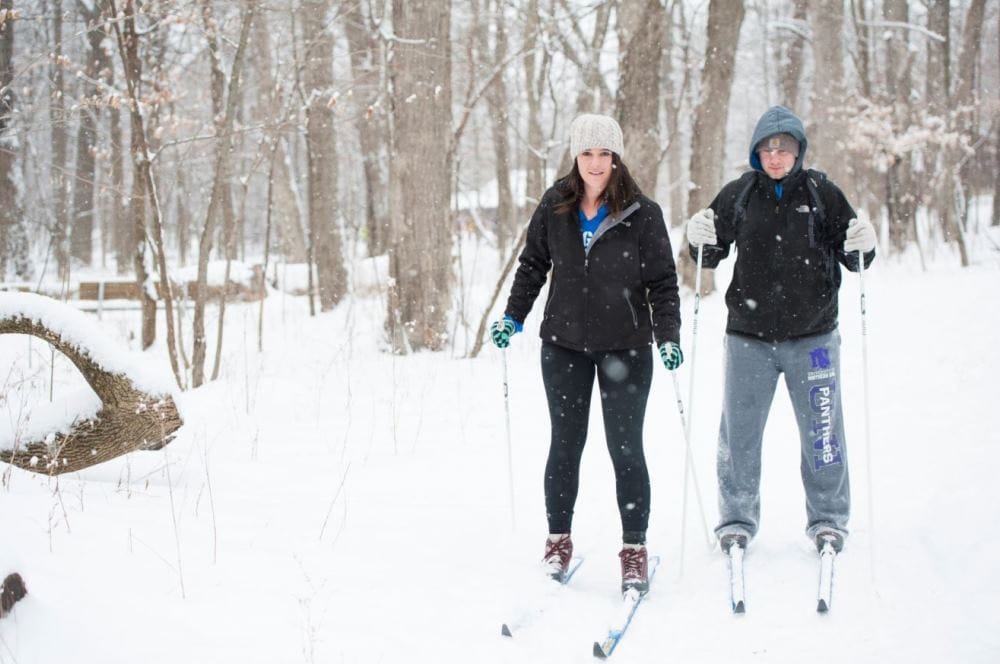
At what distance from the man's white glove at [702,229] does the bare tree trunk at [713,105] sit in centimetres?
820

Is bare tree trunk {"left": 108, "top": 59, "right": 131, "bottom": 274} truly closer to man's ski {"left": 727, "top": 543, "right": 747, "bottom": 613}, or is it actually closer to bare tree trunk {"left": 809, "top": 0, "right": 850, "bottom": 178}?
man's ski {"left": 727, "top": 543, "right": 747, "bottom": 613}

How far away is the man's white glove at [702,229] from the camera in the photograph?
3.68 meters

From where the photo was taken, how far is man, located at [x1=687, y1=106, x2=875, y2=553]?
3551 mm

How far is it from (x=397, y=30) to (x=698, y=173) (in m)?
5.69

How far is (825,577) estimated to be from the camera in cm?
330

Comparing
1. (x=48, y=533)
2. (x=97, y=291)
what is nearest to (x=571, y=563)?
(x=48, y=533)

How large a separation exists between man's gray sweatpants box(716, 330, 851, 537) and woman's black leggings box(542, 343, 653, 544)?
554 mm

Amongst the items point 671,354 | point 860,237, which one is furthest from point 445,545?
point 860,237

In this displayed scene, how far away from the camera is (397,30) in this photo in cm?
845

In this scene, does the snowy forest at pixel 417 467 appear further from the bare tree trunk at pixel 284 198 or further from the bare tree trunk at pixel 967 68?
the bare tree trunk at pixel 967 68

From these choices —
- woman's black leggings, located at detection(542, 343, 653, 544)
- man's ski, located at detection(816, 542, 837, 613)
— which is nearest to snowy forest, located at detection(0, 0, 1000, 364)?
woman's black leggings, located at detection(542, 343, 653, 544)

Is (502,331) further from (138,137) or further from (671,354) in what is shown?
(138,137)

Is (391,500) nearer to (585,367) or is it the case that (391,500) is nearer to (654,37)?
(585,367)

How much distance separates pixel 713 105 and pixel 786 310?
365 inches
